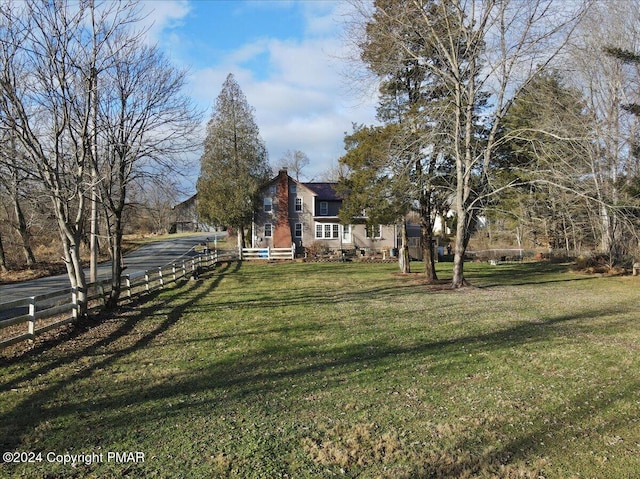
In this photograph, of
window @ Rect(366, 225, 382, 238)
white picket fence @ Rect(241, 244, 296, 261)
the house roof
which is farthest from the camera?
the house roof

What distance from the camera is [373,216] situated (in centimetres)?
2228

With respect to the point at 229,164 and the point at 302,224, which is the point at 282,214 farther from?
the point at 229,164

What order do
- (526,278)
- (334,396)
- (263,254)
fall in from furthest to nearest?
(263,254), (526,278), (334,396)

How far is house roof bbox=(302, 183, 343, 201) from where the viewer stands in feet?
139

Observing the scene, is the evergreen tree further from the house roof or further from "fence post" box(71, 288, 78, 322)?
"fence post" box(71, 288, 78, 322)

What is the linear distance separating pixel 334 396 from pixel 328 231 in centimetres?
3601

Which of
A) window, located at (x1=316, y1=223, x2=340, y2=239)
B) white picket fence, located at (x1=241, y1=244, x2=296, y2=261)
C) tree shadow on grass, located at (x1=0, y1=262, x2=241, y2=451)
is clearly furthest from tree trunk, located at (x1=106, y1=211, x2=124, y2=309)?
window, located at (x1=316, y1=223, x2=340, y2=239)

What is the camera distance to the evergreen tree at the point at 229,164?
119 feet

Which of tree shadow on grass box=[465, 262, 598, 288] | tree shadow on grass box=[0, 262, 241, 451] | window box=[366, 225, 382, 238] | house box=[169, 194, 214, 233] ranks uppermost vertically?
house box=[169, 194, 214, 233]

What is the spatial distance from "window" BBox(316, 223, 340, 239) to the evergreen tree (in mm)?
7010

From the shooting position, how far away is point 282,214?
41.1m

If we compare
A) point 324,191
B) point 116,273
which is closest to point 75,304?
point 116,273

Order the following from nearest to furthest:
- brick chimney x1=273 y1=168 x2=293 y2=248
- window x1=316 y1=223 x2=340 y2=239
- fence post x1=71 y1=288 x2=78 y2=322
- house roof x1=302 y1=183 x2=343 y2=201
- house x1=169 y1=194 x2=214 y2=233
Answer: fence post x1=71 y1=288 x2=78 y2=322 → brick chimney x1=273 y1=168 x2=293 y2=248 → window x1=316 y1=223 x2=340 y2=239 → house roof x1=302 y1=183 x2=343 y2=201 → house x1=169 y1=194 x2=214 y2=233

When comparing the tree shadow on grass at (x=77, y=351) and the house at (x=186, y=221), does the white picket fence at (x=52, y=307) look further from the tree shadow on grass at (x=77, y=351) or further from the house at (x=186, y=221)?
the house at (x=186, y=221)
